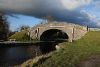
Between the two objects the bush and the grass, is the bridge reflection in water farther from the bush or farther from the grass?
the bush

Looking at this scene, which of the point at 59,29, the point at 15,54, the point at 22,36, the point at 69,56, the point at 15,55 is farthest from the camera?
the point at 59,29

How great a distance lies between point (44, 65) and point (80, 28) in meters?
89.5

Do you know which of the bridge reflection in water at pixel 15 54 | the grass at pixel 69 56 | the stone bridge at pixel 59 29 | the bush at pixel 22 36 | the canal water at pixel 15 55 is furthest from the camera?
the stone bridge at pixel 59 29

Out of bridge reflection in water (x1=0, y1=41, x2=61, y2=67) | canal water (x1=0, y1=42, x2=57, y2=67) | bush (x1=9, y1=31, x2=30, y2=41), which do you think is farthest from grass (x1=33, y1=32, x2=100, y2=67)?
bush (x1=9, y1=31, x2=30, y2=41)

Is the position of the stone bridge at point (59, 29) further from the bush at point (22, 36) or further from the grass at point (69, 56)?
the grass at point (69, 56)

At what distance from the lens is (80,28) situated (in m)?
121

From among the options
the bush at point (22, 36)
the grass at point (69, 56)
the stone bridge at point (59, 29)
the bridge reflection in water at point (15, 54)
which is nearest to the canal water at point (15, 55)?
the bridge reflection in water at point (15, 54)

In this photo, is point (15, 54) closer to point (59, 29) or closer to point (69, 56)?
point (69, 56)

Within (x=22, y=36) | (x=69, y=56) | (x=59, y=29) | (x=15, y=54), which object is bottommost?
(x=15, y=54)

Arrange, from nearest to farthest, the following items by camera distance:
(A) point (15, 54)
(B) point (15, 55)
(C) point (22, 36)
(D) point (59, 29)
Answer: (B) point (15, 55) < (A) point (15, 54) < (C) point (22, 36) < (D) point (59, 29)

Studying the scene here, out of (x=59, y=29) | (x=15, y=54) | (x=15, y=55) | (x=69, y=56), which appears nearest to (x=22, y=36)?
(x=59, y=29)

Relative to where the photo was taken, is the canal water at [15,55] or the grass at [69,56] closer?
the grass at [69,56]

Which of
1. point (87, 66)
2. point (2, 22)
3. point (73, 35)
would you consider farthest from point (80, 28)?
point (87, 66)

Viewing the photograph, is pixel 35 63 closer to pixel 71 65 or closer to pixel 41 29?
pixel 71 65
